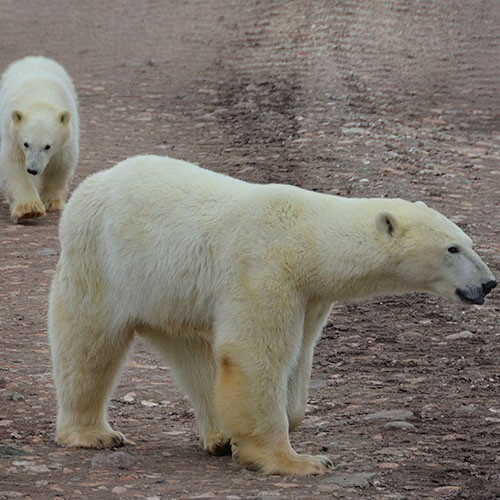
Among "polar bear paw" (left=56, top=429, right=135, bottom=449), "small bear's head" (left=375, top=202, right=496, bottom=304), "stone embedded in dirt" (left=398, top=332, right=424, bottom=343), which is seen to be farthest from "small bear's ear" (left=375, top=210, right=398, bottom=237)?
"stone embedded in dirt" (left=398, top=332, right=424, bottom=343)

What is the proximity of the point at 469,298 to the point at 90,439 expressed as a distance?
60.5 inches

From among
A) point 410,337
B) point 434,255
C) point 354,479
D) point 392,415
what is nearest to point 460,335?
point 410,337

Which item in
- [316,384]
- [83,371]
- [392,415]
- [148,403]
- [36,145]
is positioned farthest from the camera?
[36,145]

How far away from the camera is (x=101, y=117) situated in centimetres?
1180

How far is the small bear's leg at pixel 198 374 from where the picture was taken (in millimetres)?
4637

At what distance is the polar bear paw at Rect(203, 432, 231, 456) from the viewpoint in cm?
462

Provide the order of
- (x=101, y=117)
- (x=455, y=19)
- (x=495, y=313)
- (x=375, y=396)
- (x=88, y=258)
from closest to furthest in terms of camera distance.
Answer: (x=88, y=258), (x=375, y=396), (x=495, y=313), (x=101, y=117), (x=455, y=19)

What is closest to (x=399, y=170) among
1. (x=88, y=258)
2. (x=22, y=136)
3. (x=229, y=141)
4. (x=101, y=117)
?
(x=229, y=141)

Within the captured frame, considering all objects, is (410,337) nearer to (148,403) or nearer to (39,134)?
(148,403)

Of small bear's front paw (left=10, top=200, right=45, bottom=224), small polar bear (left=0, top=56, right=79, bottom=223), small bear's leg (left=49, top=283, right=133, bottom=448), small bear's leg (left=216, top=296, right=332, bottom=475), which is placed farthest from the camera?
small polar bear (left=0, top=56, right=79, bottom=223)

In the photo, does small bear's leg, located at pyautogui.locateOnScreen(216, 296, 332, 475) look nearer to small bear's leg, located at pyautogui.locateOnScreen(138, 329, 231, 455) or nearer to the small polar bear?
small bear's leg, located at pyautogui.locateOnScreen(138, 329, 231, 455)

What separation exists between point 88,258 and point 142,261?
10.2 inches

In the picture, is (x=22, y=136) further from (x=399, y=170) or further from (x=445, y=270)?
(x=445, y=270)

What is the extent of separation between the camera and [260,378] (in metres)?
4.14
